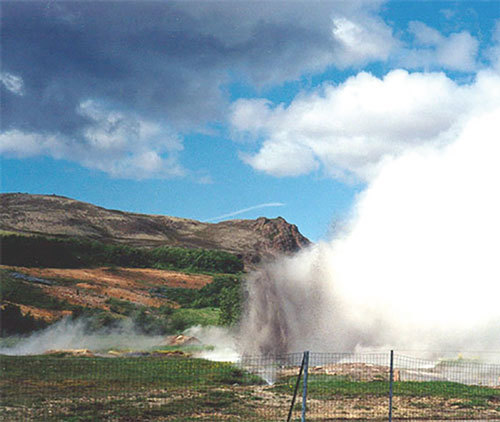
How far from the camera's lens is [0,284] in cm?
7888

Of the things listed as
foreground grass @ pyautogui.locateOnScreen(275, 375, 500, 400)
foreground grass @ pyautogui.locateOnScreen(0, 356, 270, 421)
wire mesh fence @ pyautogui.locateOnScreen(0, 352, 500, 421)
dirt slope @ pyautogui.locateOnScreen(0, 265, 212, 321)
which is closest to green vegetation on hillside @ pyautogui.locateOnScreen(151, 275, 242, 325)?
dirt slope @ pyautogui.locateOnScreen(0, 265, 212, 321)

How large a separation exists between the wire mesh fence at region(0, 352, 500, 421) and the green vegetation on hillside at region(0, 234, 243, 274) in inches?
2726

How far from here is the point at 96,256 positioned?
4764 inches

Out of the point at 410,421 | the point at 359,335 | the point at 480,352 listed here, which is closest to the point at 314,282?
the point at 359,335

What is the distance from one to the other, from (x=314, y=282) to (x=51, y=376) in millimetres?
21444

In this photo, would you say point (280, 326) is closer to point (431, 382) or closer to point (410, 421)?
point (431, 382)

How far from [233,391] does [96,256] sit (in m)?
99.4

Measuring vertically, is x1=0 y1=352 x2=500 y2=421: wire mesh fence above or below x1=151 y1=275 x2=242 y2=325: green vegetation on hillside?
below

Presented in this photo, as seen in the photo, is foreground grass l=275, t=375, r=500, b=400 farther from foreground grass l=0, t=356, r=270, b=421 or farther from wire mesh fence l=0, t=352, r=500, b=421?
foreground grass l=0, t=356, r=270, b=421

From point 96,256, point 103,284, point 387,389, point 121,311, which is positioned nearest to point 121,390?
point 387,389

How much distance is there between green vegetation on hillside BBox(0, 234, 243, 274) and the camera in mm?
101375

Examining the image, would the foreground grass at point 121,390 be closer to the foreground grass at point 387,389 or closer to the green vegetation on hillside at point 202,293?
the foreground grass at point 387,389

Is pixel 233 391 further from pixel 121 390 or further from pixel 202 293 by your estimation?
pixel 202 293

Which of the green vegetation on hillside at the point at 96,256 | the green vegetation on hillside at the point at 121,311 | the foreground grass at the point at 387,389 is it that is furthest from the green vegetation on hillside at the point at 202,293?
the foreground grass at the point at 387,389
